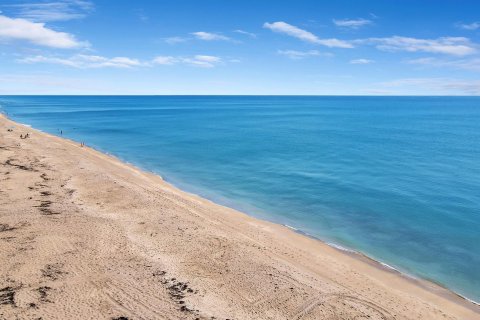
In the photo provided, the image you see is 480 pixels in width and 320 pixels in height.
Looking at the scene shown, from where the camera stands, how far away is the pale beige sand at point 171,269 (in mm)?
13633

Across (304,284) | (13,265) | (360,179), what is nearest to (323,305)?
(304,284)

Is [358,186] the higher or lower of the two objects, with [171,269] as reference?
lower

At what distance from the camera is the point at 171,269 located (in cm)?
1627

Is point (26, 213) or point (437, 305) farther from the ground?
point (26, 213)

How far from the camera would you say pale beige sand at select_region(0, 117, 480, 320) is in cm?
1363

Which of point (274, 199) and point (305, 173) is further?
point (305, 173)

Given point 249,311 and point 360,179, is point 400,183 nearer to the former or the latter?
point 360,179

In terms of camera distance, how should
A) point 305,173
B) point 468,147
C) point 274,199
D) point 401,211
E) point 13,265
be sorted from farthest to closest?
point 468,147
point 305,173
point 274,199
point 401,211
point 13,265

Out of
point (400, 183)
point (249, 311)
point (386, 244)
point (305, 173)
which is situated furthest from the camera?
point (305, 173)

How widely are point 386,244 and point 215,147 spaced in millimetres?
42799

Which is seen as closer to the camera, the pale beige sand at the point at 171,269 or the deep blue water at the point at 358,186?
the pale beige sand at the point at 171,269

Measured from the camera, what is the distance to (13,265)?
1554 cm

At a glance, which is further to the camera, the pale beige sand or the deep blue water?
the deep blue water

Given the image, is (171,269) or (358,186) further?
(358,186)
